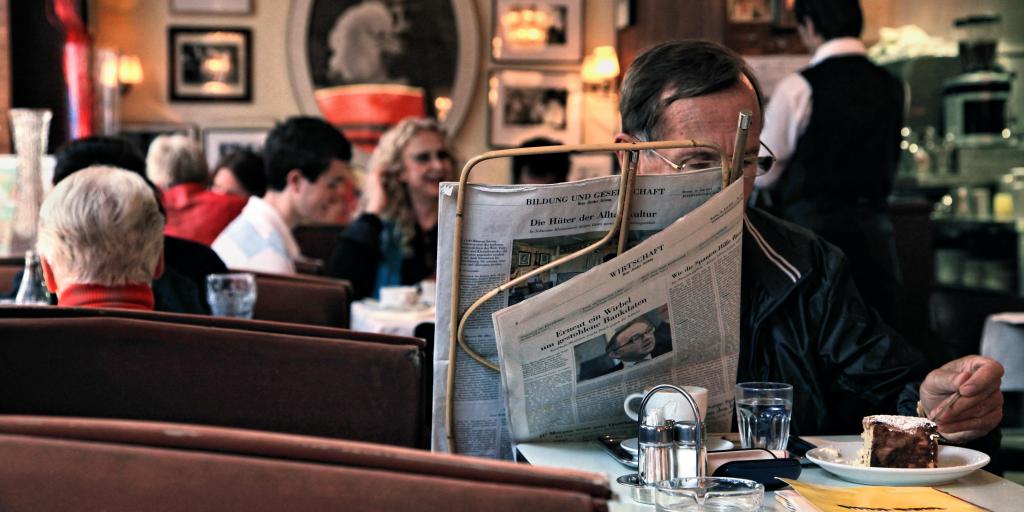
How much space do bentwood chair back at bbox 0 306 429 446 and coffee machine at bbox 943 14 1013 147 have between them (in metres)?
5.69

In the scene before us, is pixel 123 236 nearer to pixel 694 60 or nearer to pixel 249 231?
pixel 694 60

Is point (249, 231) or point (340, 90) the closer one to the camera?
point (249, 231)

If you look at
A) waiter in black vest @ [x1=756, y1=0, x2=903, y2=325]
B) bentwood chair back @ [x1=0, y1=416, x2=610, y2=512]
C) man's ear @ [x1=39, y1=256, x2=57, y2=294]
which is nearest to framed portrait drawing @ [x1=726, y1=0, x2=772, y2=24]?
waiter in black vest @ [x1=756, y1=0, x2=903, y2=325]

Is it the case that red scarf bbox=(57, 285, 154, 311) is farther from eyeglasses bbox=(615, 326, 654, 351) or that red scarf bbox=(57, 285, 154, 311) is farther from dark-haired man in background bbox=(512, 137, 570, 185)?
dark-haired man in background bbox=(512, 137, 570, 185)

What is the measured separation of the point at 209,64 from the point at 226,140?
0.62 metres

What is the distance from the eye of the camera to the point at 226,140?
28.7ft

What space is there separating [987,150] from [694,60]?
16.7 feet

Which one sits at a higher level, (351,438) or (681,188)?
(681,188)

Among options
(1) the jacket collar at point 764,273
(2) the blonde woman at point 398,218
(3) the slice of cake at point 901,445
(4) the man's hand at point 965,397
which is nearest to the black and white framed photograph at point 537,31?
(2) the blonde woman at point 398,218

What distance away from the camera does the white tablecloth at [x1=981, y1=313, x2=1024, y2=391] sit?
3.30 metres

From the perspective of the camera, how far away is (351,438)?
3.65 feet

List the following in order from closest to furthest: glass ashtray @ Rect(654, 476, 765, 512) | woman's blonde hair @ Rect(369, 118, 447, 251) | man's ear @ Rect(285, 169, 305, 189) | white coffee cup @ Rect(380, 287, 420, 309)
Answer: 1. glass ashtray @ Rect(654, 476, 765, 512)
2. white coffee cup @ Rect(380, 287, 420, 309)
3. man's ear @ Rect(285, 169, 305, 189)
4. woman's blonde hair @ Rect(369, 118, 447, 251)

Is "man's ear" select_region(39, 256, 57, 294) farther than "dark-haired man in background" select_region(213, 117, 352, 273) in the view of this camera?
No

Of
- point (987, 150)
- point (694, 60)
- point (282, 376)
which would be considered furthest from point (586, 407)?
point (987, 150)
